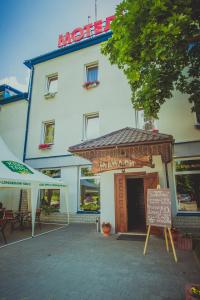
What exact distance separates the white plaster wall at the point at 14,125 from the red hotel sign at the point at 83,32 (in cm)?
510

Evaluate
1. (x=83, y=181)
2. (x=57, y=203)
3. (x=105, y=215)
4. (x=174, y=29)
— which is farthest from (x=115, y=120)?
(x=174, y=29)

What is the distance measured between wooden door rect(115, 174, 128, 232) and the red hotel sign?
9.73 meters

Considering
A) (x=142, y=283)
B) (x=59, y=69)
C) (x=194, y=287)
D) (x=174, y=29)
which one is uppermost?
(x=59, y=69)

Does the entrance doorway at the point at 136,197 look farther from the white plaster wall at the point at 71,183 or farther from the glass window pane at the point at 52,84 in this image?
the glass window pane at the point at 52,84

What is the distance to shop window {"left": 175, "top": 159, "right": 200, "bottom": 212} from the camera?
837 cm

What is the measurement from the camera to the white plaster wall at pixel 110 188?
768 centimetres

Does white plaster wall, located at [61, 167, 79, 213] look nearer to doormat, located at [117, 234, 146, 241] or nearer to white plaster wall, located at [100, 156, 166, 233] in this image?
white plaster wall, located at [100, 156, 166, 233]

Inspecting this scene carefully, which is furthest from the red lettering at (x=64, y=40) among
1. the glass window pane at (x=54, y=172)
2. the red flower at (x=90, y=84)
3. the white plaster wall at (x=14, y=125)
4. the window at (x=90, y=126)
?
Answer: the glass window pane at (x=54, y=172)

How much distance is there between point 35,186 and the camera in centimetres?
782

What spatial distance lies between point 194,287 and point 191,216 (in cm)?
612

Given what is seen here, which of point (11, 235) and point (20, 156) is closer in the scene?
point (11, 235)

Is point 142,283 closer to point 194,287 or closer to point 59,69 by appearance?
point 194,287

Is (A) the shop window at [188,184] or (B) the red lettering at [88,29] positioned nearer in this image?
(A) the shop window at [188,184]

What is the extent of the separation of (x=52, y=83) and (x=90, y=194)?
27.1 feet
